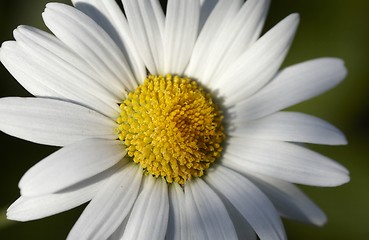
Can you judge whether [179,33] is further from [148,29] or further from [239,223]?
[239,223]

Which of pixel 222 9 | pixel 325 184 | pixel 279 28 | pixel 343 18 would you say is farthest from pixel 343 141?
pixel 343 18

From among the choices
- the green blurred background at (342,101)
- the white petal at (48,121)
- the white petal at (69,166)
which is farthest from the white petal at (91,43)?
the green blurred background at (342,101)

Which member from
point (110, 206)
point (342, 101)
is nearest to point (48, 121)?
point (110, 206)

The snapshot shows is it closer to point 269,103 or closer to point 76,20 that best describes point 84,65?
point 76,20

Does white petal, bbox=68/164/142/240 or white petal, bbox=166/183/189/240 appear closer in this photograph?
white petal, bbox=68/164/142/240

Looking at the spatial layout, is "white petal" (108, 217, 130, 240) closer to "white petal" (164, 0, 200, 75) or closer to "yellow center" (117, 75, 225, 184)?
"yellow center" (117, 75, 225, 184)

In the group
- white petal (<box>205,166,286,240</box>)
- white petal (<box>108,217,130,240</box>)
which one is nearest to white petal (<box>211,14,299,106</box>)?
white petal (<box>205,166,286,240</box>)
